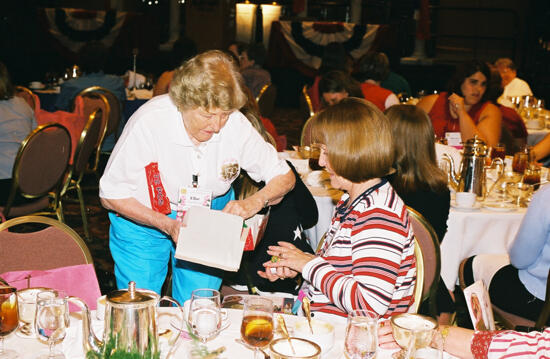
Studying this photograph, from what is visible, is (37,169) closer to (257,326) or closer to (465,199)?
(465,199)

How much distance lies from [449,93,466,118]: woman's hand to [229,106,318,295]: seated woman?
2.61 metres

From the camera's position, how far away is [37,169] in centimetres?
407

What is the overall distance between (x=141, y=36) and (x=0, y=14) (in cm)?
287

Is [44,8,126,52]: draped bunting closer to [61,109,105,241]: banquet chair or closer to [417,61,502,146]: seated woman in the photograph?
[61,109,105,241]: banquet chair

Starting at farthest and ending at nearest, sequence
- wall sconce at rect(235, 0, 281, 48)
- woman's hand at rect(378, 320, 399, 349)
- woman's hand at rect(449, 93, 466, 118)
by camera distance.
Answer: wall sconce at rect(235, 0, 281, 48), woman's hand at rect(449, 93, 466, 118), woman's hand at rect(378, 320, 399, 349)

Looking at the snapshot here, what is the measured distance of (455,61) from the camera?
14.6 metres

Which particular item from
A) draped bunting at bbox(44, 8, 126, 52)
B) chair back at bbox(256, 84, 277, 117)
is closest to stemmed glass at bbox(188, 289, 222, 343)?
chair back at bbox(256, 84, 277, 117)

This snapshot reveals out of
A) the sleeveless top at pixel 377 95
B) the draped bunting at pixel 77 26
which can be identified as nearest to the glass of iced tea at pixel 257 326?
the sleeveless top at pixel 377 95

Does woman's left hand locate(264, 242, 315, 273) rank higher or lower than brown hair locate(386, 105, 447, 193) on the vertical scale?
lower

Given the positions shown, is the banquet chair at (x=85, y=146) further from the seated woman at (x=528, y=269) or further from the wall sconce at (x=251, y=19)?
the wall sconce at (x=251, y=19)

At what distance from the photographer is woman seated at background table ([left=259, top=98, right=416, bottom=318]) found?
1953 mm

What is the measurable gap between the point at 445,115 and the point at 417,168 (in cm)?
265

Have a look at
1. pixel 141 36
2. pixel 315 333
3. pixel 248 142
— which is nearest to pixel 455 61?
pixel 141 36

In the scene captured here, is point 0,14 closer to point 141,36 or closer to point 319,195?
point 141,36
